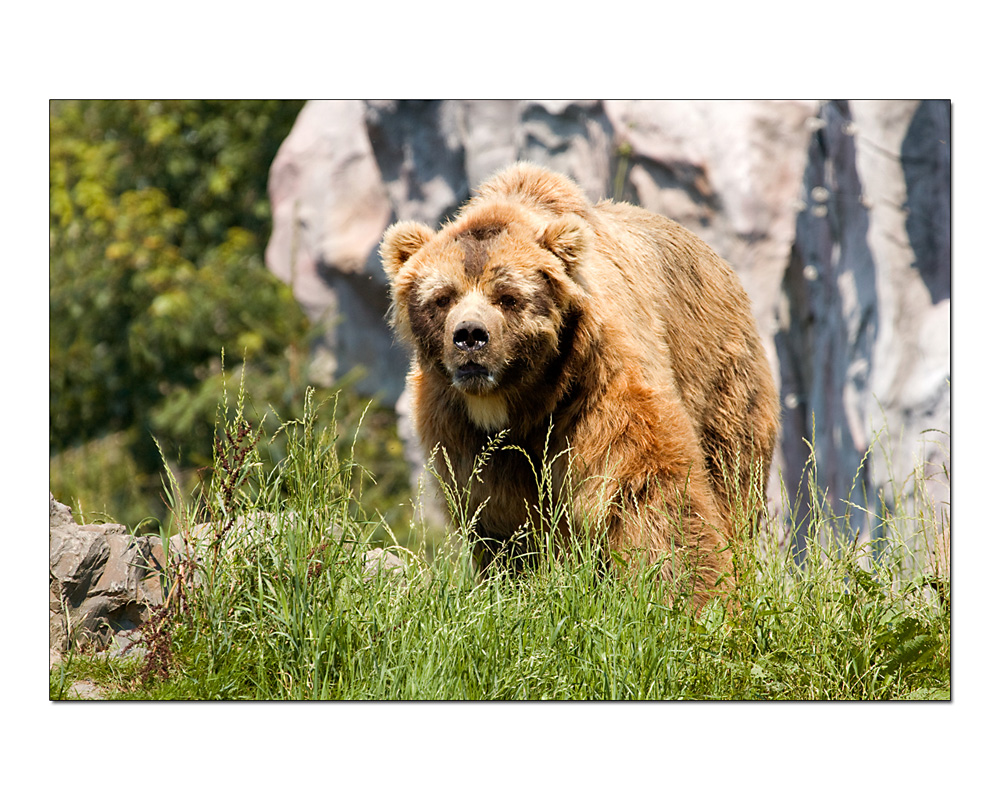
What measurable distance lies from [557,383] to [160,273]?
6.58 m

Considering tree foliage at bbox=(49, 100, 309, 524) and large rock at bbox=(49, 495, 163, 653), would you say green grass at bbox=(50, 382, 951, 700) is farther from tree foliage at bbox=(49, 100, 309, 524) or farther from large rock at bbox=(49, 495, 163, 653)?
tree foliage at bbox=(49, 100, 309, 524)

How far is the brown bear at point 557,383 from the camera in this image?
158 inches

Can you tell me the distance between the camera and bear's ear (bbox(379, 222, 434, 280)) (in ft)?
14.2


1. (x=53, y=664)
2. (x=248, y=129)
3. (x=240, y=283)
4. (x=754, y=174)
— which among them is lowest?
(x=53, y=664)

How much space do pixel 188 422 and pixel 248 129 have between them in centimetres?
300

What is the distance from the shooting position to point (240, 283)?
10070 mm

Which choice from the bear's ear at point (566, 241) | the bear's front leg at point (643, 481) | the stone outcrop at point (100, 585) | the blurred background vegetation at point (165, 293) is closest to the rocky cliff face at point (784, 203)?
the blurred background vegetation at point (165, 293)

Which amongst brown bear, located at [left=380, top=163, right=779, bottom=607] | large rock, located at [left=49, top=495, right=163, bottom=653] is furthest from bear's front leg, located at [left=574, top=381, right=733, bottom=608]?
large rock, located at [left=49, top=495, right=163, bottom=653]

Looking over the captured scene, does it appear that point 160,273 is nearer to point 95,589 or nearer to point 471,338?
point 95,589

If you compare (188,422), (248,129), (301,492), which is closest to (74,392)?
(188,422)

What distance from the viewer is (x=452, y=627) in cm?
355

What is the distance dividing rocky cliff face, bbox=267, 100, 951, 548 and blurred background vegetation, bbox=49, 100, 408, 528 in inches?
27.8

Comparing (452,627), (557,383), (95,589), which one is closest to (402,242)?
(557,383)

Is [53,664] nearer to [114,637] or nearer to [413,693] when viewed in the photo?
[114,637]
